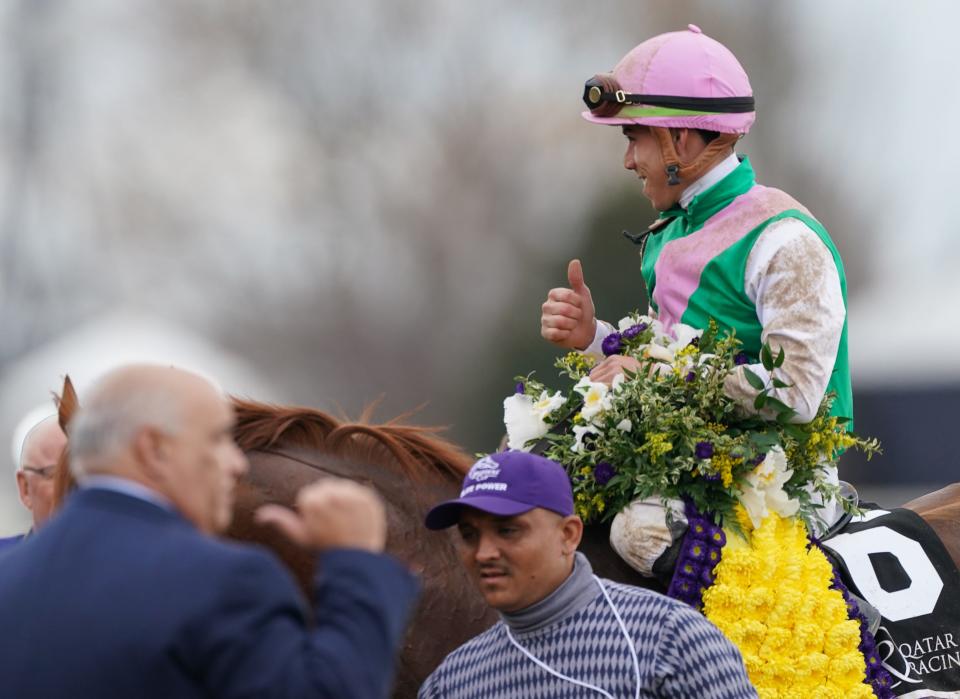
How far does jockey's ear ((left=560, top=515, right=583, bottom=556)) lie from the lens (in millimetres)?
3254

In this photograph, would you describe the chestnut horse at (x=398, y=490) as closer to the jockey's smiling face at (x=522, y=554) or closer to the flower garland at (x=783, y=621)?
the flower garland at (x=783, y=621)

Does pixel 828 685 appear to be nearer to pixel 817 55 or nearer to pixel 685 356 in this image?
pixel 685 356

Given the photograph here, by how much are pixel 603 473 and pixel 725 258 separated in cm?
75

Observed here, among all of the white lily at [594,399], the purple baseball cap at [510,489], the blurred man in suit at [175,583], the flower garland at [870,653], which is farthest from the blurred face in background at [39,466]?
the flower garland at [870,653]

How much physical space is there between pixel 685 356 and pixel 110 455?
7.25ft

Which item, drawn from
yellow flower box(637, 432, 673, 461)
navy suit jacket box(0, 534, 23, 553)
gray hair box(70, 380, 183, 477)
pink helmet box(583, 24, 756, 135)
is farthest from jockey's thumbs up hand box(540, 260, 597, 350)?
gray hair box(70, 380, 183, 477)

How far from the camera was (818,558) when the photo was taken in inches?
155

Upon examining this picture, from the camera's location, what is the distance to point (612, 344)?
4.16 m

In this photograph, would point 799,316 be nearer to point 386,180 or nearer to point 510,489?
point 510,489

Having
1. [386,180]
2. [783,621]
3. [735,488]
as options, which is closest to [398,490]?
[735,488]

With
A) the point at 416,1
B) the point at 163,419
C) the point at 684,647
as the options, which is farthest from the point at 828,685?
the point at 416,1

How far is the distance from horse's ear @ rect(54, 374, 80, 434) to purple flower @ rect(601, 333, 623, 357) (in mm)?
1552

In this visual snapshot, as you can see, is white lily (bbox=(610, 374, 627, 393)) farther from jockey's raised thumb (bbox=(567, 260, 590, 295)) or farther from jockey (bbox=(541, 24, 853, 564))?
jockey's raised thumb (bbox=(567, 260, 590, 295))

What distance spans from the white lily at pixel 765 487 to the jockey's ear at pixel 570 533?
0.78 metres
